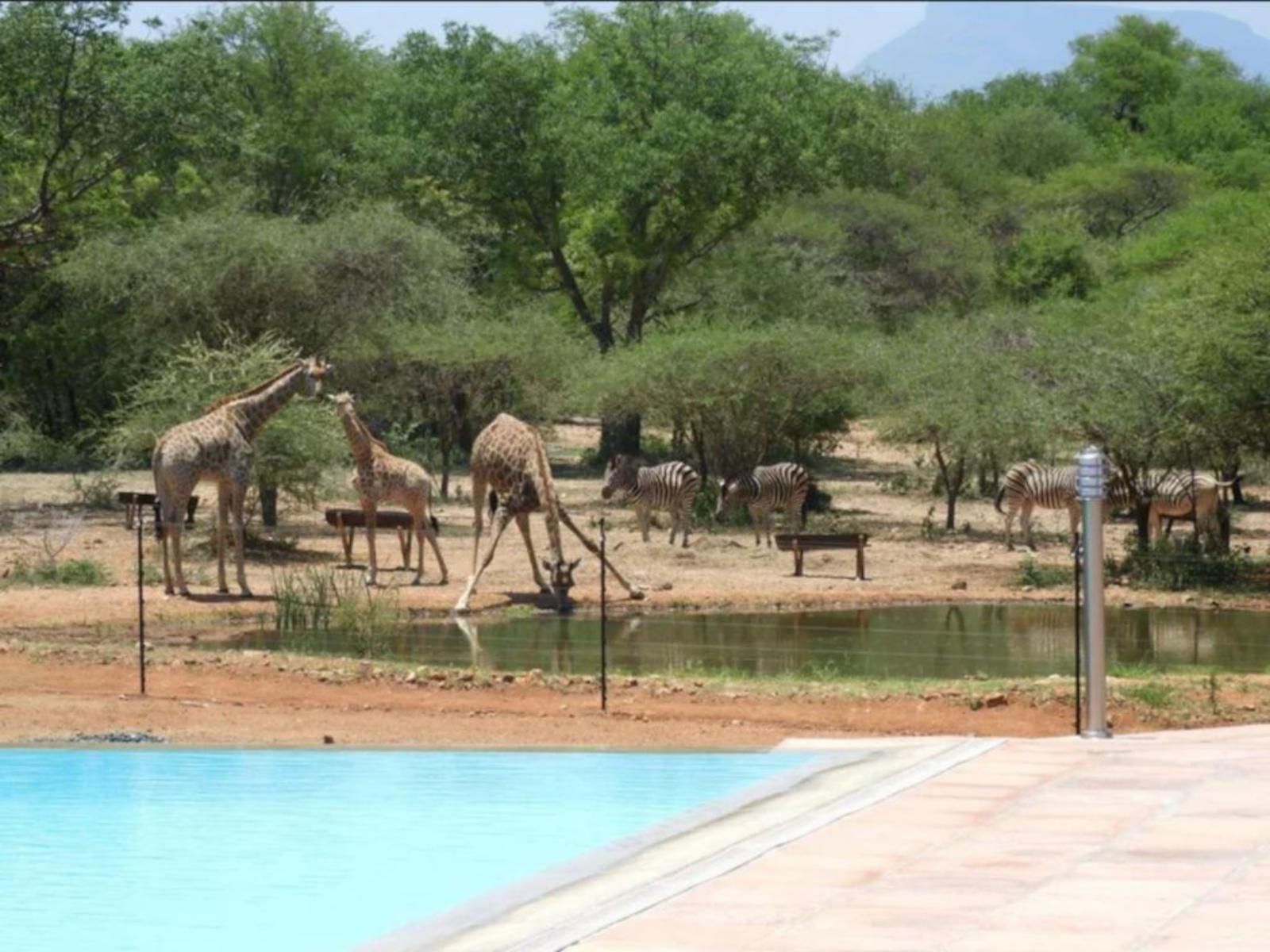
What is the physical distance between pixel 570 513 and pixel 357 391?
15.8 ft

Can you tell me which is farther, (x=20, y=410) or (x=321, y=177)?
(x=321, y=177)

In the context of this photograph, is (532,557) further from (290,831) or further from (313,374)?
(290,831)

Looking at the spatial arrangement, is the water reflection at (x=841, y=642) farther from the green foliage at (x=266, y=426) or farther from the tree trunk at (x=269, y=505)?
the tree trunk at (x=269, y=505)

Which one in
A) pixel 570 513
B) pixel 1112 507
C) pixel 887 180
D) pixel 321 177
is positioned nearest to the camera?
pixel 1112 507

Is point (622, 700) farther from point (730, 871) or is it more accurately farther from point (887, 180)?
point (887, 180)

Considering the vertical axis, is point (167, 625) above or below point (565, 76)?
below

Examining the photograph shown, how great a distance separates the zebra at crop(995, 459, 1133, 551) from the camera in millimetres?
32000

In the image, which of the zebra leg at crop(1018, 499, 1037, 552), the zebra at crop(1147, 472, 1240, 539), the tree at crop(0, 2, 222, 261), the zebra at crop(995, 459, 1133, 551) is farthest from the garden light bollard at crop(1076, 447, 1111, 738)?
the tree at crop(0, 2, 222, 261)

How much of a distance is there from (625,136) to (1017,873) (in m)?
34.9

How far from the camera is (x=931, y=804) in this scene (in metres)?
13.0

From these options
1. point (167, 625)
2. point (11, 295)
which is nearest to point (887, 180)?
point (11, 295)

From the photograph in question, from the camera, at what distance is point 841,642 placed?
2425 centimetres

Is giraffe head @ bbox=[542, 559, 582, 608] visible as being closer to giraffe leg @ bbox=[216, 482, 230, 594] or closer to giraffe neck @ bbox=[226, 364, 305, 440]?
giraffe leg @ bbox=[216, 482, 230, 594]

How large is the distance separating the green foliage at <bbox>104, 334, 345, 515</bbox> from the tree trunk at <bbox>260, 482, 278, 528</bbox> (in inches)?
28.5
